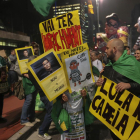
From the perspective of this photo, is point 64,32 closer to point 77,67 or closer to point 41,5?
point 77,67

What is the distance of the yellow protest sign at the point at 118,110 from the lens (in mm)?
2289

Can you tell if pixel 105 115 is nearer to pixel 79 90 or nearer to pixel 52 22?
pixel 79 90

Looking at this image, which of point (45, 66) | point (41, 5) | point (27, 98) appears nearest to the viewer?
point (45, 66)

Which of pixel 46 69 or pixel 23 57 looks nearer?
pixel 46 69

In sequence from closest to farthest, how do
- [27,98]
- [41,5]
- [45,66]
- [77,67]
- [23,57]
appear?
[45,66]
[77,67]
[41,5]
[23,57]
[27,98]

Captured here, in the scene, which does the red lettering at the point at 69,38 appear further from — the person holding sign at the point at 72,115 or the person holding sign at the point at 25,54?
the person holding sign at the point at 25,54

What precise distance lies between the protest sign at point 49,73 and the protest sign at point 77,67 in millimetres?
101

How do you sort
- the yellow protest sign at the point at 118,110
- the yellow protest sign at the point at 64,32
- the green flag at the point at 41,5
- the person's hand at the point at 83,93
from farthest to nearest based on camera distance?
the green flag at the point at 41,5, the yellow protest sign at the point at 64,32, the person's hand at the point at 83,93, the yellow protest sign at the point at 118,110

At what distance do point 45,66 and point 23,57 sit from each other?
1890 mm

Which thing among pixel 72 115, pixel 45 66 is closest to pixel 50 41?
pixel 45 66

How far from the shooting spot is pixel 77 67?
2744mm

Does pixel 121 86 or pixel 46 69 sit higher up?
pixel 46 69

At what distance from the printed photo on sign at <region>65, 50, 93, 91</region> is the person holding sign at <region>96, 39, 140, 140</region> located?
29cm

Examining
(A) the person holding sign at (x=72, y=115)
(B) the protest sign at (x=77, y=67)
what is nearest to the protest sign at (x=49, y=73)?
(B) the protest sign at (x=77, y=67)
